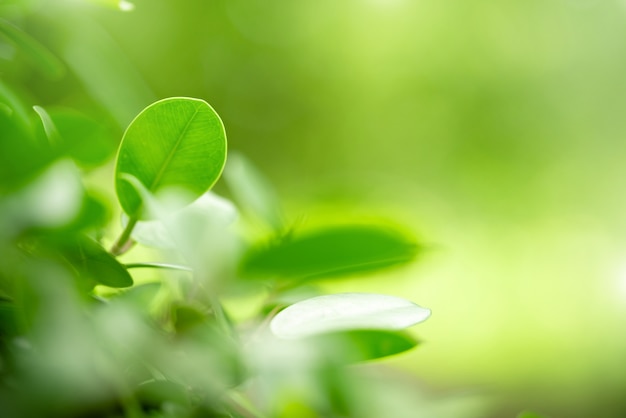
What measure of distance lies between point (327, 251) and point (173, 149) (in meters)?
0.06

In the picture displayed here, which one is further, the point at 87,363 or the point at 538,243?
the point at 538,243

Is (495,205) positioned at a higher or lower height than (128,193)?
higher

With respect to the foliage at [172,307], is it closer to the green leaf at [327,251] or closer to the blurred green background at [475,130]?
the green leaf at [327,251]

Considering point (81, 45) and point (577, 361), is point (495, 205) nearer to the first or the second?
point (577, 361)

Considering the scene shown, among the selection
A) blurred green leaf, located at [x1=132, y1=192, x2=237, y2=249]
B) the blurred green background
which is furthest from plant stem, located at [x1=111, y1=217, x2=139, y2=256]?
the blurred green background

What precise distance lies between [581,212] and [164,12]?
2278mm

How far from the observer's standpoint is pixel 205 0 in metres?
2.95

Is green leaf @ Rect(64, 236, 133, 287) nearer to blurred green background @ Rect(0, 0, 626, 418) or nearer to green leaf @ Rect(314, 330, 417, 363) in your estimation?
green leaf @ Rect(314, 330, 417, 363)

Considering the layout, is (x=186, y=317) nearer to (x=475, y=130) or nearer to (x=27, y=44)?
(x=27, y=44)

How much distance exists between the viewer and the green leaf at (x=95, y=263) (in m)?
0.12

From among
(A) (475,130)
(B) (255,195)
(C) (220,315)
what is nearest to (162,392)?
(C) (220,315)

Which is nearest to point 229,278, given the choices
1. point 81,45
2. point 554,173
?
point 81,45

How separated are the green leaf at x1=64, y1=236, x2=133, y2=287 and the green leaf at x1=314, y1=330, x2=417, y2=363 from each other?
0.16 ft

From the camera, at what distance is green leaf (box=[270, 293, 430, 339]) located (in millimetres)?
109
